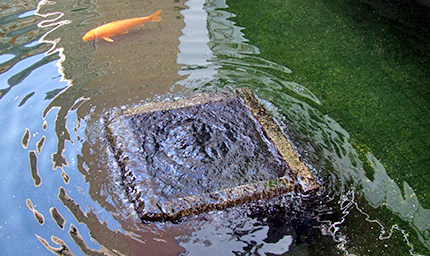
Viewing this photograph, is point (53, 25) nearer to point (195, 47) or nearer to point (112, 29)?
point (112, 29)

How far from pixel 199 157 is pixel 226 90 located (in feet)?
4.56

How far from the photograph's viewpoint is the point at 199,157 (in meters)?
3.38

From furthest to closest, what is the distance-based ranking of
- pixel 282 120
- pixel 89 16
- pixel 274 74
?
pixel 89 16, pixel 274 74, pixel 282 120

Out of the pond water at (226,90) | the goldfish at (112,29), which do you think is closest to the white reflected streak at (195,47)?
the pond water at (226,90)

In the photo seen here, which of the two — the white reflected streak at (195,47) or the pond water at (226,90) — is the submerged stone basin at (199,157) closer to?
the pond water at (226,90)

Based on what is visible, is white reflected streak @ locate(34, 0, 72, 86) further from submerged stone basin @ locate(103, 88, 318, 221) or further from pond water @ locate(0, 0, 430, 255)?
submerged stone basin @ locate(103, 88, 318, 221)

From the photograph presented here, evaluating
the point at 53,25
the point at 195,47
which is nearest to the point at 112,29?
the point at 53,25

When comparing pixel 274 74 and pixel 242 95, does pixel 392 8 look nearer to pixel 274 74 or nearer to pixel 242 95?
pixel 274 74

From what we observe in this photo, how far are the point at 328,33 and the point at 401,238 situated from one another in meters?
3.62

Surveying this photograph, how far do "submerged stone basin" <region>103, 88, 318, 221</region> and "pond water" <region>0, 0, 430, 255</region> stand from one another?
122mm

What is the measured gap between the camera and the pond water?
116 inches

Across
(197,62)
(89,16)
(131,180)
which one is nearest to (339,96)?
(197,62)

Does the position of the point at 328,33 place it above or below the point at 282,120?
above

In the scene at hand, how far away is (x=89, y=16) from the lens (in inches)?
250
